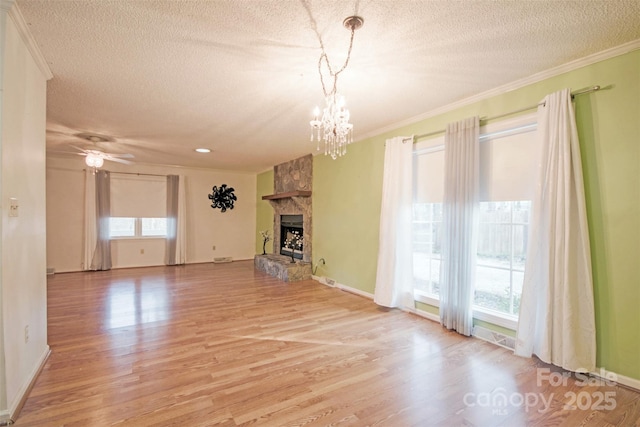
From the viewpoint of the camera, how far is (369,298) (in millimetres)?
4297

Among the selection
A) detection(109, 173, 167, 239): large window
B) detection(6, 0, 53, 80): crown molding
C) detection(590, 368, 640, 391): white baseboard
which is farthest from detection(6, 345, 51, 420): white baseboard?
detection(109, 173, 167, 239): large window

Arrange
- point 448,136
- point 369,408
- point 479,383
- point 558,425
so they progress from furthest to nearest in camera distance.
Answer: point 448,136 → point 479,383 → point 369,408 → point 558,425

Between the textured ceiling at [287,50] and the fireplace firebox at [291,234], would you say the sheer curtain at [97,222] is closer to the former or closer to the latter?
the textured ceiling at [287,50]

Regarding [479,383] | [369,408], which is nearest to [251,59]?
[369,408]

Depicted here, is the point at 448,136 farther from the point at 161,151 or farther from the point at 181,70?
the point at 161,151

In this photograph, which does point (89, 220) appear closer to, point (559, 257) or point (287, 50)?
point (287, 50)

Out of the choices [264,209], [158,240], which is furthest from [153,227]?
[264,209]

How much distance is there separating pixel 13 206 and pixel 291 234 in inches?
200

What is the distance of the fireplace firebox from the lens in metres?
6.29

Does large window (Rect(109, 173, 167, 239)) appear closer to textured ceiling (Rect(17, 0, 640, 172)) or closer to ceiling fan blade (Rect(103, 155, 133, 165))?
ceiling fan blade (Rect(103, 155, 133, 165))

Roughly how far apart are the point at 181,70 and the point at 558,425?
3.70 metres

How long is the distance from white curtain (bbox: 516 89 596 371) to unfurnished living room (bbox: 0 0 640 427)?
0.01 m

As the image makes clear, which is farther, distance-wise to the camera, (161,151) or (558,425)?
(161,151)

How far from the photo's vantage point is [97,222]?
632 cm
